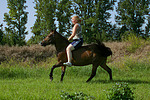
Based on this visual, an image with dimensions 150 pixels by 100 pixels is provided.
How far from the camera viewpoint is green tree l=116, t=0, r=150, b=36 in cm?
2233

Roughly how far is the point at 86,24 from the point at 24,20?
6.83 metres

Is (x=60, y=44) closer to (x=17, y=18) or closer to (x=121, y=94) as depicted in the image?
(x=121, y=94)

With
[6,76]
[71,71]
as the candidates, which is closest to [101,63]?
[71,71]

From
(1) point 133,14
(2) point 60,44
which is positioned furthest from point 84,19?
(2) point 60,44

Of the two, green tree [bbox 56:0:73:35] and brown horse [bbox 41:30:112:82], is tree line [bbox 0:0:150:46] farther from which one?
brown horse [bbox 41:30:112:82]

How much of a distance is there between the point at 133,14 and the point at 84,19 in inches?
225

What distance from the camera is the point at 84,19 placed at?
73.8 ft

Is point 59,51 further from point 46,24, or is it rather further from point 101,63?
point 46,24

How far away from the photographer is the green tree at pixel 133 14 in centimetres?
2233

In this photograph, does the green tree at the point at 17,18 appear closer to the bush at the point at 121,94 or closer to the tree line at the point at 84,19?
the tree line at the point at 84,19

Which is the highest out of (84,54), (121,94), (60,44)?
(60,44)

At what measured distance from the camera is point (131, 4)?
75.4 ft

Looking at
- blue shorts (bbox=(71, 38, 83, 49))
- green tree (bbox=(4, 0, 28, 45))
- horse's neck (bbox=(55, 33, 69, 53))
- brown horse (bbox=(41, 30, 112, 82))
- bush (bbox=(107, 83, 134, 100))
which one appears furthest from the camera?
→ green tree (bbox=(4, 0, 28, 45))

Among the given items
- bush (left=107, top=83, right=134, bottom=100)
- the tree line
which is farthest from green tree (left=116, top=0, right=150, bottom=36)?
bush (left=107, top=83, right=134, bottom=100)
